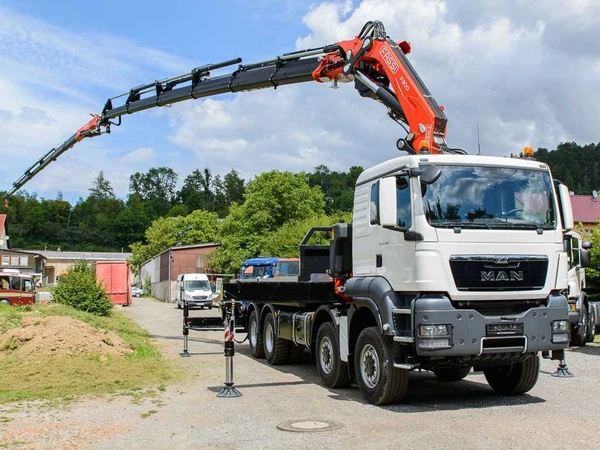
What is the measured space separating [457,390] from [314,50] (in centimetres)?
814

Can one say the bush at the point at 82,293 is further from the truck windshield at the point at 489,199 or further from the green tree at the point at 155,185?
the green tree at the point at 155,185

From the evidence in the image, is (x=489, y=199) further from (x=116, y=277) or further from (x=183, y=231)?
(x=183, y=231)

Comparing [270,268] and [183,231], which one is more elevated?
[183,231]

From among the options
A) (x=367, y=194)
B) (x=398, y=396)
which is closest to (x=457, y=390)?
(x=398, y=396)

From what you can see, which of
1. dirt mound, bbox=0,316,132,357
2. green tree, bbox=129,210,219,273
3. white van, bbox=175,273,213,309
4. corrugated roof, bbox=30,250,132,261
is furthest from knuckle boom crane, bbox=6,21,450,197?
corrugated roof, bbox=30,250,132,261

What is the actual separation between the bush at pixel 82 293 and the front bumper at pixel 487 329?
2093 centimetres

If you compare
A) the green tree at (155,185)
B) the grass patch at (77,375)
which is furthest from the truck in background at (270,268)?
the green tree at (155,185)

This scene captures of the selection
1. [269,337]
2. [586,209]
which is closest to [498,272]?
[269,337]

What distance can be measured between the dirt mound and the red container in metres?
26.4

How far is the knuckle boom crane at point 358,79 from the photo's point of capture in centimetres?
1114

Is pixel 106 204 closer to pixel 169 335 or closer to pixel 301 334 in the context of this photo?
pixel 169 335

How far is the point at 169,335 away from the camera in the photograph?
2206cm

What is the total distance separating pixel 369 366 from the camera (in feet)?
31.5

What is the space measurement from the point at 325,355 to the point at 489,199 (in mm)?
4151
